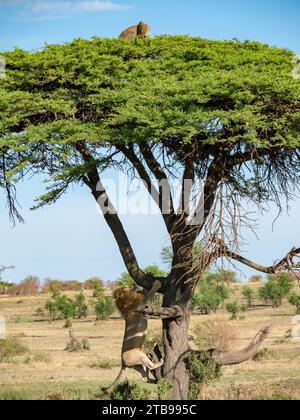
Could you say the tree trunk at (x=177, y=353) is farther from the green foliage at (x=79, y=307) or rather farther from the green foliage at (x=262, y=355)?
the green foliage at (x=79, y=307)

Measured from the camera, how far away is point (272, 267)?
43.8ft

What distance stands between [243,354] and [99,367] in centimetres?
1267

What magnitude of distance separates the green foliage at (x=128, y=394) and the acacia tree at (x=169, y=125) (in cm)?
59

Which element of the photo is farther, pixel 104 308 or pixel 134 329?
pixel 104 308

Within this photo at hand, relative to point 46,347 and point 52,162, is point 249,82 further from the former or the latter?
point 46,347

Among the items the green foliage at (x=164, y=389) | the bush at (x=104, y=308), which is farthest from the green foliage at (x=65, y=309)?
the green foliage at (x=164, y=389)

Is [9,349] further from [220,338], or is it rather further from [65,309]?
[65,309]

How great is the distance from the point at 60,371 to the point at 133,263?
35.9 feet

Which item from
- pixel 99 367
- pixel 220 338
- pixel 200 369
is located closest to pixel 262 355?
pixel 220 338

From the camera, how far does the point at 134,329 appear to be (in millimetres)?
12945

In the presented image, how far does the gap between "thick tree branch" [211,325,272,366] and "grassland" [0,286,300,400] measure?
0.54 m

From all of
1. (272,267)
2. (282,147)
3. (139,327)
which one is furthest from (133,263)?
(282,147)

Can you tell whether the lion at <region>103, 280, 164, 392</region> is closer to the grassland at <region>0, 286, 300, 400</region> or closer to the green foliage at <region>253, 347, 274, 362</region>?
the grassland at <region>0, 286, 300, 400</region>

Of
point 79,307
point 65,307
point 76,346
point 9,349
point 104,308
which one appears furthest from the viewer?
point 79,307
